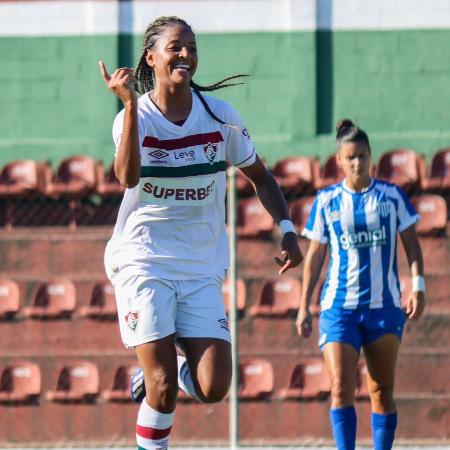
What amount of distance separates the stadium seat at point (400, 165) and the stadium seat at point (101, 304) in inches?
99.8

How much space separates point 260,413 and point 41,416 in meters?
1.74

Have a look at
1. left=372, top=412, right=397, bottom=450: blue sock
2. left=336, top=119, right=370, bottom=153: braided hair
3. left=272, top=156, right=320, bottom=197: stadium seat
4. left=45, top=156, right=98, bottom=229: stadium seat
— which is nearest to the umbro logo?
left=336, top=119, right=370, bottom=153: braided hair

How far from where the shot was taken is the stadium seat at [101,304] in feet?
33.1

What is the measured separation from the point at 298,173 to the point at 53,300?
241 centimetres

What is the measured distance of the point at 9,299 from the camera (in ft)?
33.5

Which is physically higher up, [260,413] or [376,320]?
[376,320]

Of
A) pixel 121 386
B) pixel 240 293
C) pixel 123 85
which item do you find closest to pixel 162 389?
pixel 123 85

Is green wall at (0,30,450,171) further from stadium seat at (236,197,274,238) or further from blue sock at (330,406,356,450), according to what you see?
blue sock at (330,406,356,450)

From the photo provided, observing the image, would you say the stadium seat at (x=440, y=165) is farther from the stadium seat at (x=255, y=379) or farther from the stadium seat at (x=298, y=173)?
the stadium seat at (x=255, y=379)

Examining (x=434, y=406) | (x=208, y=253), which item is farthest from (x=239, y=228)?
(x=208, y=253)

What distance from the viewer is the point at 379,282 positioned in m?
6.88

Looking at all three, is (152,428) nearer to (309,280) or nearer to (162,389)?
(162,389)

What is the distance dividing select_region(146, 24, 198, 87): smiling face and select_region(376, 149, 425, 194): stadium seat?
5828 millimetres

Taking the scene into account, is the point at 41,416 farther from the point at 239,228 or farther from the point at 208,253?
the point at 208,253
